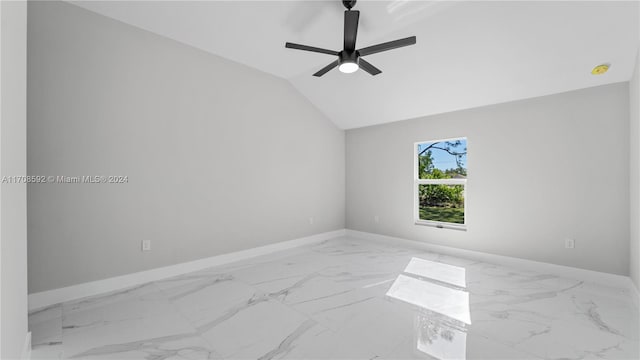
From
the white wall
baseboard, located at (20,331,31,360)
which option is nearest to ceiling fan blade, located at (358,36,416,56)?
the white wall

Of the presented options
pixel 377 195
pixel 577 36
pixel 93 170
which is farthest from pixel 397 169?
pixel 93 170

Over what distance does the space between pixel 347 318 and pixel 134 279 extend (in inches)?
92.4

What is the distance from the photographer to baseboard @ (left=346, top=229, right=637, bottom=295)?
9.84ft

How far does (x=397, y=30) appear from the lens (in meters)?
2.96

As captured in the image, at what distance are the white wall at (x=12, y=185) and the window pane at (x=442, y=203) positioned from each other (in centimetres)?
473

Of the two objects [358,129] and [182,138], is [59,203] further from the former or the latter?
[358,129]

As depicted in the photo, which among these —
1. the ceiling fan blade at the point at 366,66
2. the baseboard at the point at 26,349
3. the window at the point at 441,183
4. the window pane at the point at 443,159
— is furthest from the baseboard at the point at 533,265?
the baseboard at the point at 26,349

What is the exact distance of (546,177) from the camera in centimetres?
343

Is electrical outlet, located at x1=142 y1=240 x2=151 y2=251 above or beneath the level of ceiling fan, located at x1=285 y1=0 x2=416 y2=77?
beneath

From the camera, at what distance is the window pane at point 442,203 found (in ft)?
14.3

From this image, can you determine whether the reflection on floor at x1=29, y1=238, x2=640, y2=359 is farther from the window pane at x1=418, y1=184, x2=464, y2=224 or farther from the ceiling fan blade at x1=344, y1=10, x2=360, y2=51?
the ceiling fan blade at x1=344, y1=10, x2=360, y2=51

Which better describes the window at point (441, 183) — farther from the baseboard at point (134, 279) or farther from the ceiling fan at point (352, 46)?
the baseboard at point (134, 279)

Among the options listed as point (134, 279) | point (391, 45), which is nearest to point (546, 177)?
point (391, 45)

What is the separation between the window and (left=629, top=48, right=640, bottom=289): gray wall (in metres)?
1.69
